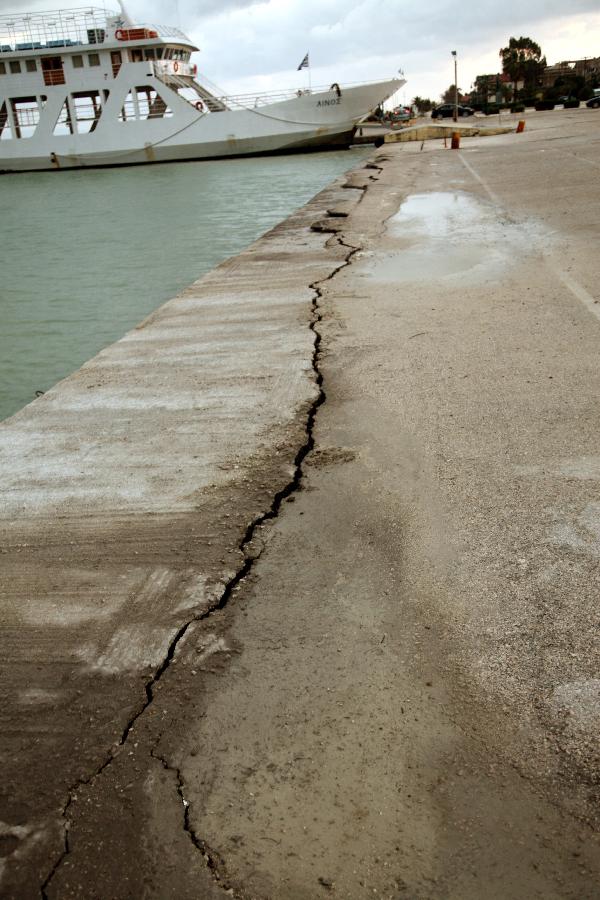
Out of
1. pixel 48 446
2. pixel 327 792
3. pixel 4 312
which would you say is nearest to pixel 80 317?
pixel 4 312

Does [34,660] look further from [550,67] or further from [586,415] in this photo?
[550,67]

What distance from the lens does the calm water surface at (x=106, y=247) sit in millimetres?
8930

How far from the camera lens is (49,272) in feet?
44.7

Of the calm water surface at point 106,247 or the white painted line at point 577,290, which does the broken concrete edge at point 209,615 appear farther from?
the calm water surface at point 106,247

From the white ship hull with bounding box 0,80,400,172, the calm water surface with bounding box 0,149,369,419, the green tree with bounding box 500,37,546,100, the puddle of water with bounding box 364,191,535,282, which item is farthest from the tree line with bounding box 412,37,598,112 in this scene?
the puddle of water with bounding box 364,191,535,282

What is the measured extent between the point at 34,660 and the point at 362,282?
5560 millimetres

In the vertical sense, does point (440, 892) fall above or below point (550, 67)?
below

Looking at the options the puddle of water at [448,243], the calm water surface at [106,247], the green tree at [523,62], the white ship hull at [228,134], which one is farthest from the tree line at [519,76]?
the puddle of water at [448,243]

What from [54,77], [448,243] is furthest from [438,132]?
[448,243]

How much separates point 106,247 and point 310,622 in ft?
49.7

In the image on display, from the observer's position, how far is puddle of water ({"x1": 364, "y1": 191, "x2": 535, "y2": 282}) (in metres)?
7.42

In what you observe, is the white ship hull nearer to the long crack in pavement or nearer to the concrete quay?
the concrete quay

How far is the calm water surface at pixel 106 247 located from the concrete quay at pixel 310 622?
381 centimetres

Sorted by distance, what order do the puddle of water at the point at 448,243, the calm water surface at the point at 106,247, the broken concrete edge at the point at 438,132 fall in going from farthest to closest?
1. the broken concrete edge at the point at 438,132
2. the calm water surface at the point at 106,247
3. the puddle of water at the point at 448,243
